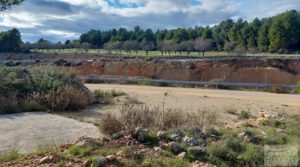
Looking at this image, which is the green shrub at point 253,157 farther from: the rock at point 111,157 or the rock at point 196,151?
the rock at point 111,157

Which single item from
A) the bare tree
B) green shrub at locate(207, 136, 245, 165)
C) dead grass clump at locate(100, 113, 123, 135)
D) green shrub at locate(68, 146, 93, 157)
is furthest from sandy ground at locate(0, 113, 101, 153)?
the bare tree

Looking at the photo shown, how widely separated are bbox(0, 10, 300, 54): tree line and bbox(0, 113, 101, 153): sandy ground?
70403 mm

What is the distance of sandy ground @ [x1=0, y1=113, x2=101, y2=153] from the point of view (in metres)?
9.09

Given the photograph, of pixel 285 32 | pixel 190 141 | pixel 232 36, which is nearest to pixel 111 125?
pixel 190 141

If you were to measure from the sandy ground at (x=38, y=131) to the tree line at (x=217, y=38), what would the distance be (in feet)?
231

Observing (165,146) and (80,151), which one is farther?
(165,146)

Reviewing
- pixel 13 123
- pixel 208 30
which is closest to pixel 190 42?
pixel 208 30

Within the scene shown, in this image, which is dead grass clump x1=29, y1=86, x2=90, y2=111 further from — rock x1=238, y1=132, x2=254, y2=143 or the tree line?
the tree line

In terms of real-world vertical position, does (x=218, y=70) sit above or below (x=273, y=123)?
below

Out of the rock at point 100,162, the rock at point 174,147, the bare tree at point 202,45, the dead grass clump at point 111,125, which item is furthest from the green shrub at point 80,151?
the bare tree at point 202,45

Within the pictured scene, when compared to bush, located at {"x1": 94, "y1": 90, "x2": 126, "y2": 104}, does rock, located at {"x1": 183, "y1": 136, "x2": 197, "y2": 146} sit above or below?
above

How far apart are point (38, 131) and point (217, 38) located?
90.7 m

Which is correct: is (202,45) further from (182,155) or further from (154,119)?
(182,155)

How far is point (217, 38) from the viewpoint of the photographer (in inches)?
3858
